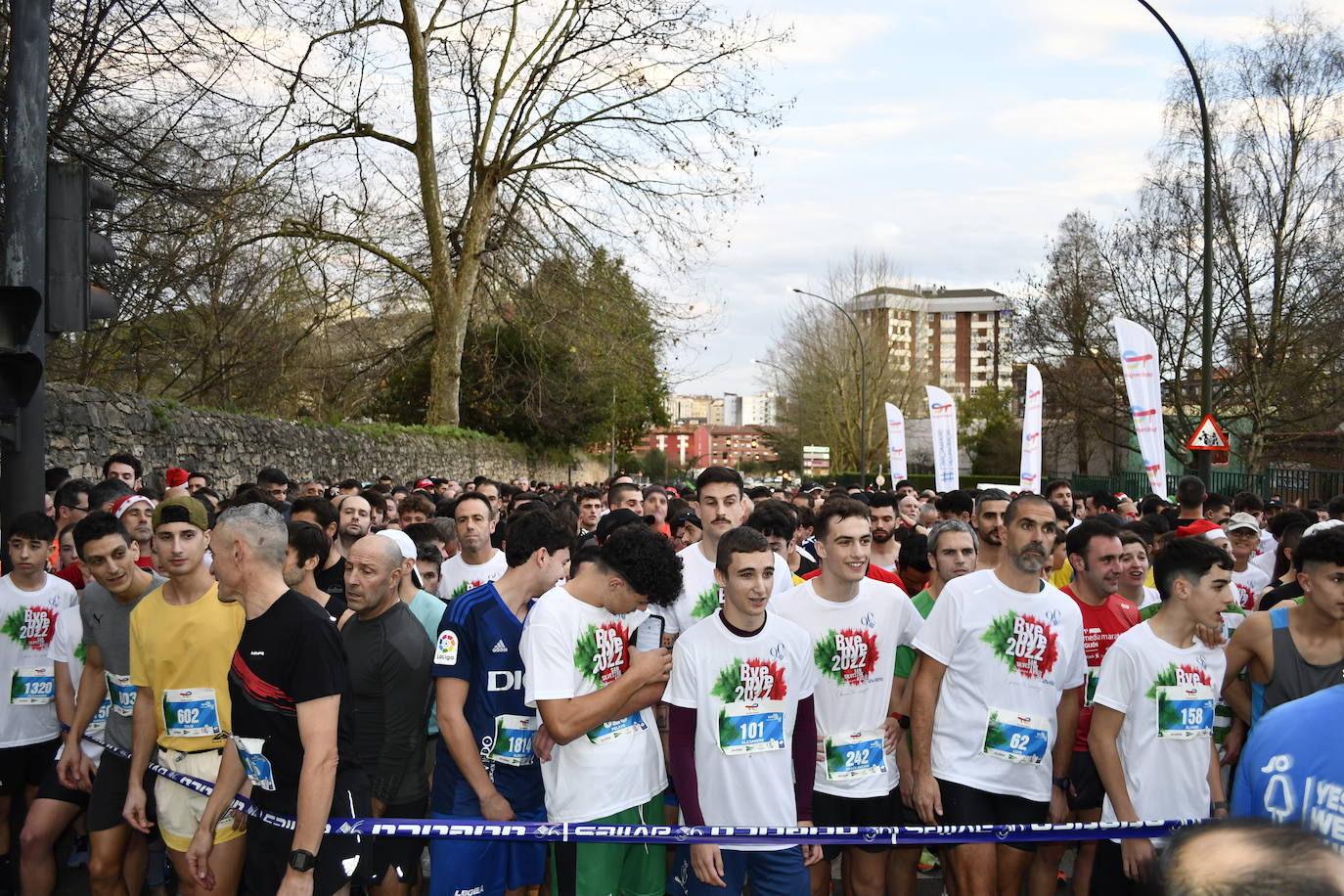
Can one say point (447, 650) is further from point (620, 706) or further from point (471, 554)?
point (471, 554)

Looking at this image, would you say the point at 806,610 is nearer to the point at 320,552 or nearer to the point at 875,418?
the point at 320,552

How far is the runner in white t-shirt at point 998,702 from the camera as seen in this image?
4.51 metres

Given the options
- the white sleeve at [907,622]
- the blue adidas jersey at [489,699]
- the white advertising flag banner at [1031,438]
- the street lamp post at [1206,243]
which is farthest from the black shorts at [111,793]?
the street lamp post at [1206,243]

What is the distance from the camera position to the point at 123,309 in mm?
15688

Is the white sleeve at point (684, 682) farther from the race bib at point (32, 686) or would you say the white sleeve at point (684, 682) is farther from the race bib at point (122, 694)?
the race bib at point (32, 686)

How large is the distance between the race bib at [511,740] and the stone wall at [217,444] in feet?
26.5

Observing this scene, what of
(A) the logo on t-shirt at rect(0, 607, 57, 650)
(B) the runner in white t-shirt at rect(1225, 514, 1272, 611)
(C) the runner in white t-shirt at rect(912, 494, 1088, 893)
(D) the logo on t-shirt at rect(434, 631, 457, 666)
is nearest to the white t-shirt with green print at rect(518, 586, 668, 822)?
(D) the logo on t-shirt at rect(434, 631, 457, 666)

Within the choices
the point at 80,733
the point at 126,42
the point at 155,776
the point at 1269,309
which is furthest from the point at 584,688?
the point at 1269,309

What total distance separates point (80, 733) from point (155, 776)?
27.4 inches

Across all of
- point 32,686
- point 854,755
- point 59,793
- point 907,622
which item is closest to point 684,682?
point 854,755

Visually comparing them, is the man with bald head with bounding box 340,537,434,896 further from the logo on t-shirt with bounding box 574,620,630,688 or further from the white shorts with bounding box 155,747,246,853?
the logo on t-shirt with bounding box 574,620,630,688

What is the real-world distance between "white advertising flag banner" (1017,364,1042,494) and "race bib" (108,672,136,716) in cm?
1245

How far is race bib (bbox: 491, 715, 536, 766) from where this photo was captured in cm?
427

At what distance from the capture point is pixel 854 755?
4656 millimetres
